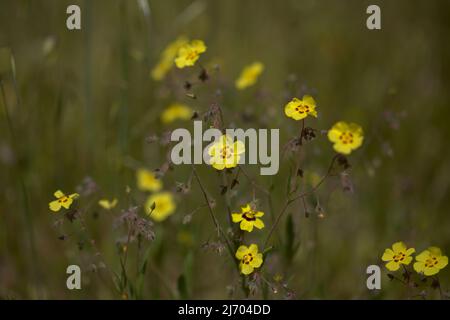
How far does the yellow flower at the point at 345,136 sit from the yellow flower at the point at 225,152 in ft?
1.09

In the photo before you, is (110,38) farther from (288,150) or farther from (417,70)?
(288,150)

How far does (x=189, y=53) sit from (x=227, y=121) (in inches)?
42.3

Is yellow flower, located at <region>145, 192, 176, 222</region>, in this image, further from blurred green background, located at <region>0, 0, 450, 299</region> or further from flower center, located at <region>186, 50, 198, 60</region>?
flower center, located at <region>186, 50, 198, 60</region>

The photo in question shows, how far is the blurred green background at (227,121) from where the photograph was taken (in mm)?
2668

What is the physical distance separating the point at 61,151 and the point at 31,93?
386 millimetres

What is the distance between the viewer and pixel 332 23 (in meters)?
4.56

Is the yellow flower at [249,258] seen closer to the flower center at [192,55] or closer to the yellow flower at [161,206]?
the flower center at [192,55]

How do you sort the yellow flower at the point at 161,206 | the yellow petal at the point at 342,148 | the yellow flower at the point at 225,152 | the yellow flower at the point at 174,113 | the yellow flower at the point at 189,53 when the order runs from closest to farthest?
the yellow flower at the point at 225,152
the yellow petal at the point at 342,148
the yellow flower at the point at 189,53
the yellow flower at the point at 161,206
the yellow flower at the point at 174,113

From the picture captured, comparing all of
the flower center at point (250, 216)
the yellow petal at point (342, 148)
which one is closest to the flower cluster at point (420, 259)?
the yellow petal at point (342, 148)

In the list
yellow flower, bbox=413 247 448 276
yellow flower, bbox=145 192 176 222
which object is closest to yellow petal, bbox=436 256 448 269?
yellow flower, bbox=413 247 448 276

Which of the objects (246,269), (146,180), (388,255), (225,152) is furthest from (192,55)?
(146,180)

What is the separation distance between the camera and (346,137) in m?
1.95

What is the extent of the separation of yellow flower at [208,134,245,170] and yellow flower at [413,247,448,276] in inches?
27.1

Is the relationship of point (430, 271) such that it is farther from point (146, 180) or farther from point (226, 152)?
point (146, 180)
